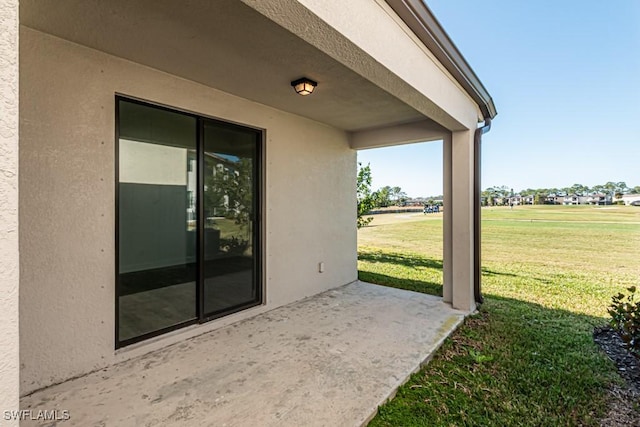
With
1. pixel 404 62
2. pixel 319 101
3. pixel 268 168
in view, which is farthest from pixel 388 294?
pixel 404 62

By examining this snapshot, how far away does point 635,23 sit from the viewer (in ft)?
10.7

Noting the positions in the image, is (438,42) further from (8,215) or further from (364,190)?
(364,190)

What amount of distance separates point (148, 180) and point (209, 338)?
6.04 ft

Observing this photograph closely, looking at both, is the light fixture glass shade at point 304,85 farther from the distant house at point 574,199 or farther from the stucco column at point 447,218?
the distant house at point 574,199

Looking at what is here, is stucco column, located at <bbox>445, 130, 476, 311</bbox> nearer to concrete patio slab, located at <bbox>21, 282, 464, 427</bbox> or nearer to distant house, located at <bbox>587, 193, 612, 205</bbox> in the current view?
concrete patio slab, located at <bbox>21, 282, 464, 427</bbox>

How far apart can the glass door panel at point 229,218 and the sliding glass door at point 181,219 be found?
0.04 feet

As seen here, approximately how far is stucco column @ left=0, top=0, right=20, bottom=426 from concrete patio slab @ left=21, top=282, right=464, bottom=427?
5.41 feet

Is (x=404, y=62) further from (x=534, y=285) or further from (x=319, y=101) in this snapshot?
(x=534, y=285)

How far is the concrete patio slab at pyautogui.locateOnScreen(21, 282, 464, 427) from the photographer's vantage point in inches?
82.4

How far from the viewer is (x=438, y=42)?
107 inches

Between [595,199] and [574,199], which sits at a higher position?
[574,199]

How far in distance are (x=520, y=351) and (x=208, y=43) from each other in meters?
4.15

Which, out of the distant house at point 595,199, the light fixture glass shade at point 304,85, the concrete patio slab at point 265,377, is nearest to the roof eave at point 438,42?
the light fixture glass shade at point 304,85

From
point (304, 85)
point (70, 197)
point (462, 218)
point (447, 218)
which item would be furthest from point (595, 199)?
point (70, 197)
